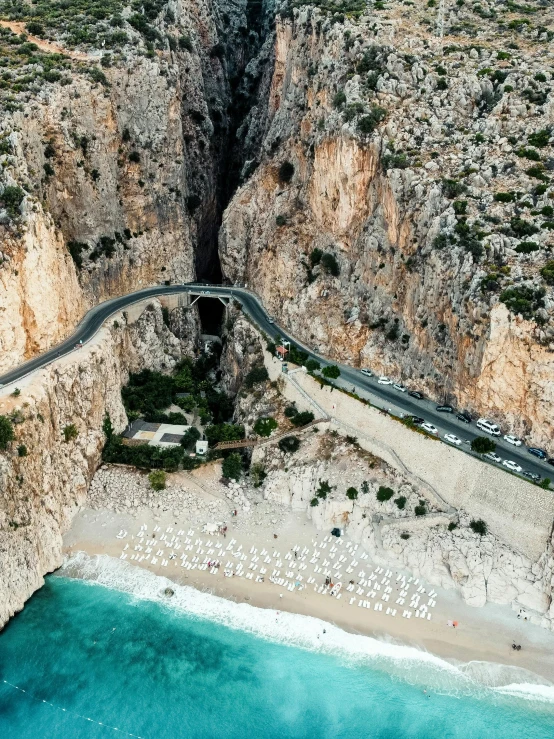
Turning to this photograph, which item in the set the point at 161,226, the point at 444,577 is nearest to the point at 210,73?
the point at 161,226

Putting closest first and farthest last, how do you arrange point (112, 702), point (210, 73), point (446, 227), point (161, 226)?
1. point (112, 702)
2. point (446, 227)
3. point (161, 226)
4. point (210, 73)

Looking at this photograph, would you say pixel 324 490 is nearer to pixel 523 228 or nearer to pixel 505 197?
pixel 523 228

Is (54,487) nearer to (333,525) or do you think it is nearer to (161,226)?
(333,525)

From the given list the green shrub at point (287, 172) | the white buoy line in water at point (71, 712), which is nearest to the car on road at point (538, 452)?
the white buoy line in water at point (71, 712)

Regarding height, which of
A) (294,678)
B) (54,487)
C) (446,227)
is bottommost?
(294,678)

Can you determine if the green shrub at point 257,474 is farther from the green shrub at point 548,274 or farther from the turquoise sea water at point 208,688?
the green shrub at point 548,274
